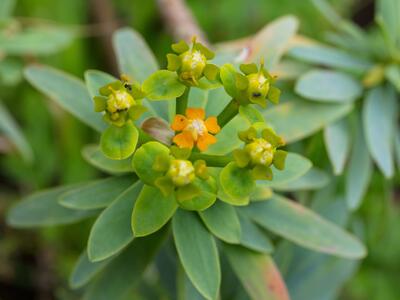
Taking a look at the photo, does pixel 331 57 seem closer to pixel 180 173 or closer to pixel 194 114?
pixel 194 114

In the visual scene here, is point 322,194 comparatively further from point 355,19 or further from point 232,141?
point 355,19

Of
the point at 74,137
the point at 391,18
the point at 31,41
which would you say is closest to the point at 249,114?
the point at 391,18

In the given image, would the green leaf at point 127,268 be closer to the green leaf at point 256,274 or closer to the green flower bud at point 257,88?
the green leaf at point 256,274

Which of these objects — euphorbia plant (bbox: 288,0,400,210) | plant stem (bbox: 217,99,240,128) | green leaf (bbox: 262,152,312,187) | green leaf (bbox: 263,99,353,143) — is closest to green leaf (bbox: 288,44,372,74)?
euphorbia plant (bbox: 288,0,400,210)

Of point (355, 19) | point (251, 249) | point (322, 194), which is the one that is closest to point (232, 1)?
point (355, 19)

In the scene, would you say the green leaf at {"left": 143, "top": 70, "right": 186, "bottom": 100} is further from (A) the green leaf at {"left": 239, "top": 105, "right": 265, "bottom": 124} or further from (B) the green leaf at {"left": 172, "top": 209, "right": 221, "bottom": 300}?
(B) the green leaf at {"left": 172, "top": 209, "right": 221, "bottom": 300}

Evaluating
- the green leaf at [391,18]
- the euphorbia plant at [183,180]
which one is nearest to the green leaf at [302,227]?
the euphorbia plant at [183,180]
